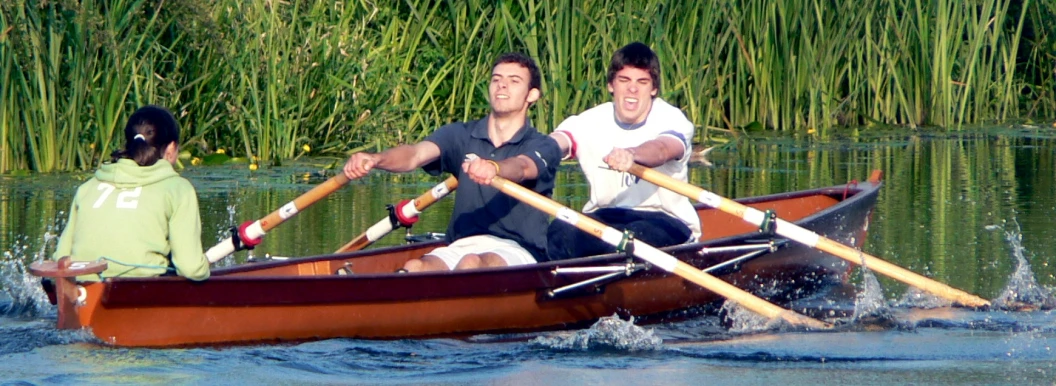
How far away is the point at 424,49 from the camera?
12.5 meters

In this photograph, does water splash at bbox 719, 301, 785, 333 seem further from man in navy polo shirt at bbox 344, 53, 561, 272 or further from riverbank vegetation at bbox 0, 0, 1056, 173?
riverbank vegetation at bbox 0, 0, 1056, 173

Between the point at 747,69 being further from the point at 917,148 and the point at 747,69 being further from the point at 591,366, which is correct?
the point at 591,366

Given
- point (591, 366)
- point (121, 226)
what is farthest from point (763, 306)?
point (121, 226)

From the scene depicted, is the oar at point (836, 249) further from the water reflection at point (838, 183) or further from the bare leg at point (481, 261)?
the bare leg at point (481, 261)

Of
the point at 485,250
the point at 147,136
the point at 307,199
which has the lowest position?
the point at 485,250

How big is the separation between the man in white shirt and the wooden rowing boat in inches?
12.0

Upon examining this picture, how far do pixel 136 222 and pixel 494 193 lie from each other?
1.64 meters

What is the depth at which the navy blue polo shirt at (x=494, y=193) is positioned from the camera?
6.55m

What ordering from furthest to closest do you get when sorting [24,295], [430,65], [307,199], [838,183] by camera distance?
1. [430,65]
2. [838,183]
3. [307,199]
4. [24,295]

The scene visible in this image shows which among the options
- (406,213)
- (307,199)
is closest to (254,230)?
(307,199)

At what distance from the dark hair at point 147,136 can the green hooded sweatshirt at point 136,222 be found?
3cm

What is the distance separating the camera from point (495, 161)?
20.8ft

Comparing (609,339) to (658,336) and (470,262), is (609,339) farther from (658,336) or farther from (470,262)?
(470,262)

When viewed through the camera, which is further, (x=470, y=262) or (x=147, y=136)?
(x=470, y=262)
